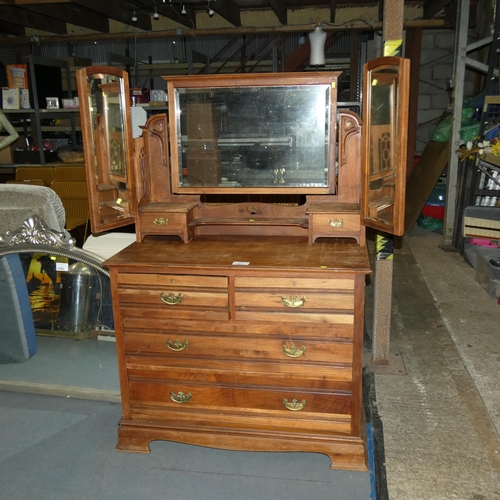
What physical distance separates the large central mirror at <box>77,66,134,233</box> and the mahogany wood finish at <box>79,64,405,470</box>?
14 mm

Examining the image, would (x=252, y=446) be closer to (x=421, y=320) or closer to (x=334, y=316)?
(x=334, y=316)

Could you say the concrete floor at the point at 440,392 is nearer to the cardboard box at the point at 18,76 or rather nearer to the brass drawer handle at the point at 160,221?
the brass drawer handle at the point at 160,221

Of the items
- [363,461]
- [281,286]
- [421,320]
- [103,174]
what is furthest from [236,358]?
[421,320]

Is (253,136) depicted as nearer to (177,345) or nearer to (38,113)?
(177,345)

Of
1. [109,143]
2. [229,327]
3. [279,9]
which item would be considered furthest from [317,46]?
[229,327]

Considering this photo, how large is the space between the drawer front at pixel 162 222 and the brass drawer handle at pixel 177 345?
1.74 ft

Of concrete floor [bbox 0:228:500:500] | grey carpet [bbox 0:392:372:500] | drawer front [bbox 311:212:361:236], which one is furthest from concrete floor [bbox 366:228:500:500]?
drawer front [bbox 311:212:361:236]

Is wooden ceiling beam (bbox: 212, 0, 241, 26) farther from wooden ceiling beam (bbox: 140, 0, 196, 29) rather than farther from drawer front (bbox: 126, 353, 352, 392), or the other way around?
drawer front (bbox: 126, 353, 352, 392)

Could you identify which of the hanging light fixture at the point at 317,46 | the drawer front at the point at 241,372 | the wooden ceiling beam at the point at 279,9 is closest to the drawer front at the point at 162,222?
the drawer front at the point at 241,372

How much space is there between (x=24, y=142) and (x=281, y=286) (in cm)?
612

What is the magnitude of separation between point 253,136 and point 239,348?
102 cm

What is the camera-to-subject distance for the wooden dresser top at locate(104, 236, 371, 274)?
6.91ft

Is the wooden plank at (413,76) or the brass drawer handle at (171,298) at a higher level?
the wooden plank at (413,76)

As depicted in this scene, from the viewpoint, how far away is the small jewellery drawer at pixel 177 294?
2174mm
